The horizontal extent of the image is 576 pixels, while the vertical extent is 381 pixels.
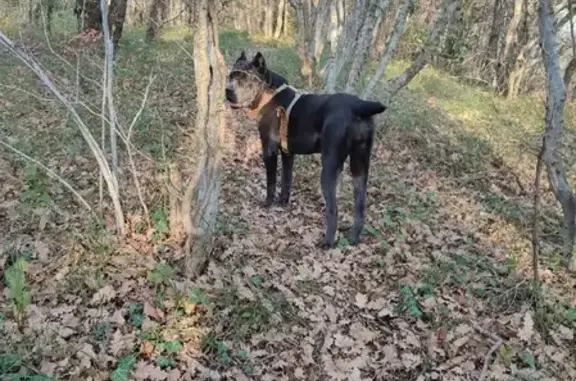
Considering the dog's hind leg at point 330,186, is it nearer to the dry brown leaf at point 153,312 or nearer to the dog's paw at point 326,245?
the dog's paw at point 326,245

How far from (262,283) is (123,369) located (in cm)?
157

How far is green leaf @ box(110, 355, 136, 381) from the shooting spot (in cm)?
352

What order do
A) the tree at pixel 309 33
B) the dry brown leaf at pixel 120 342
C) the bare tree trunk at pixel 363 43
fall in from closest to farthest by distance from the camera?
the dry brown leaf at pixel 120 342, the bare tree trunk at pixel 363 43, the tree at pixel 309 33

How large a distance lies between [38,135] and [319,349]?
4.87 meters

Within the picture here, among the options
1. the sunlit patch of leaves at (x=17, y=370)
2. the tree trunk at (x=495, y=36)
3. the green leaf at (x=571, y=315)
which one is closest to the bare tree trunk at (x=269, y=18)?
the tree trunk at (x=495, y=36)

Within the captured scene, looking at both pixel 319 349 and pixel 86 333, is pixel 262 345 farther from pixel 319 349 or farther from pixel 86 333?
pixel 86 333

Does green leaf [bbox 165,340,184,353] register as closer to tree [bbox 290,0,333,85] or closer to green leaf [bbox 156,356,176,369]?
green leaf [bbox 156,356,176,369]

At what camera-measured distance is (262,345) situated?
13.8 ft

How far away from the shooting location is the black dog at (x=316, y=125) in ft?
17.9

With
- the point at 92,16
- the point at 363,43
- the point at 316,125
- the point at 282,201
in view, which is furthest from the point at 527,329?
the point at 92,16

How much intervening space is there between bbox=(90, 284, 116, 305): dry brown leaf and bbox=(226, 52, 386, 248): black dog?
2422 mm

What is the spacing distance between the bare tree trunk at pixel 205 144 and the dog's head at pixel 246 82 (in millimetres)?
1594

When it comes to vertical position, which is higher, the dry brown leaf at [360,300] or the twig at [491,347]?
the dry brown leaf at [360,300]

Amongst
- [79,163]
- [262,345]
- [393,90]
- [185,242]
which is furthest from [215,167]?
[393,90]
